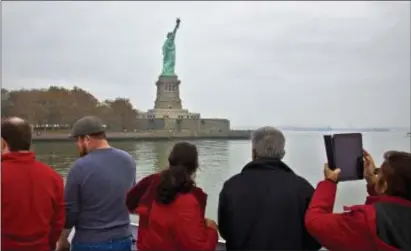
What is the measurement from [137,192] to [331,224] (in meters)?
0.81

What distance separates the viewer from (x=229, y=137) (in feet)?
156

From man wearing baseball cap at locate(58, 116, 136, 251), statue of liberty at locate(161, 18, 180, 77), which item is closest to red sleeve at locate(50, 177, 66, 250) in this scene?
man wearing baseball cap at locate(58, 116, 136, 251)

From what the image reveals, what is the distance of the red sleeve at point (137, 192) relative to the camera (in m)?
2.05

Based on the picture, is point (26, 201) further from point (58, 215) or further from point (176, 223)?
point (176, 223)

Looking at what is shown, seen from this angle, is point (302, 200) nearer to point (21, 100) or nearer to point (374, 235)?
point (374, 235)

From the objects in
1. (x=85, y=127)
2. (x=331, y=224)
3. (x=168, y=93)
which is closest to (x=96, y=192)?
(x=85, y=127)

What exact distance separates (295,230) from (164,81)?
4192cm

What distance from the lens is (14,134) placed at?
6.62 ft

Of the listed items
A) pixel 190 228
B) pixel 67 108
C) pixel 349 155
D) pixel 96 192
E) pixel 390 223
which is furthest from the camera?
pixel 67 108

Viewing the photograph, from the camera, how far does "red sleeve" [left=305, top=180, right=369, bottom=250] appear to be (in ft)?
5.82

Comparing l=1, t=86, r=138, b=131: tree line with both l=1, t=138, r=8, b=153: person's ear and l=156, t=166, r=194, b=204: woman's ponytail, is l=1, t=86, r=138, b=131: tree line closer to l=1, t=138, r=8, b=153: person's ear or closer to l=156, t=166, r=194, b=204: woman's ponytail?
l=1, t=138, r=8, b=153: person's ear

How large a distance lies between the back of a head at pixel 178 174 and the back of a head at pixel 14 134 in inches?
24.0

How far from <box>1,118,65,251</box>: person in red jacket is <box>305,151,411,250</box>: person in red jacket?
1069 mm

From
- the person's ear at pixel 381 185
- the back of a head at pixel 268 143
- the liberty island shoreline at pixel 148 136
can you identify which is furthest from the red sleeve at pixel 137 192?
the liberty island shoreline at pixel 148 136
